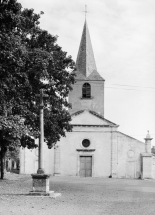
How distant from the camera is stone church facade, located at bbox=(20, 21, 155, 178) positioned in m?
40.0

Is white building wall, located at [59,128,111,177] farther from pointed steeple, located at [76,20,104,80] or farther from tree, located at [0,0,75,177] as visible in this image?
tree, located at [0,0,75,177]

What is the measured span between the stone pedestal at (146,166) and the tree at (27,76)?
14.4 meters

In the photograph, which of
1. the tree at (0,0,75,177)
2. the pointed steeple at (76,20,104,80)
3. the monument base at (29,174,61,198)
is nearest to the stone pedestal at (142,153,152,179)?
the pointed steeple at (76,20,104,80)

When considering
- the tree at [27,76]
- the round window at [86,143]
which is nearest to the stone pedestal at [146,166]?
the round window at [86,143]

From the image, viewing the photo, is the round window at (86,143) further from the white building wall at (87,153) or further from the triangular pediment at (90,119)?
the triangular pediment at (90,119)

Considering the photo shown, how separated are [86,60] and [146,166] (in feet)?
45.7

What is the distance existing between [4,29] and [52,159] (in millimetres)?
23660

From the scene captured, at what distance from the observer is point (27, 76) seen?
21500mm

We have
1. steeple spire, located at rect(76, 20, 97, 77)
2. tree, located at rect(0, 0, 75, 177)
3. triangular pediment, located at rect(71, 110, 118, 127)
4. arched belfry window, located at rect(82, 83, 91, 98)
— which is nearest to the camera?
tree, located at rect(0, 0, 75, 177)

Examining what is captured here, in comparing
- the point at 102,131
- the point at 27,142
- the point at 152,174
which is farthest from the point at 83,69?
the point at 27,142

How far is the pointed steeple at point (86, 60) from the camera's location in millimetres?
44062

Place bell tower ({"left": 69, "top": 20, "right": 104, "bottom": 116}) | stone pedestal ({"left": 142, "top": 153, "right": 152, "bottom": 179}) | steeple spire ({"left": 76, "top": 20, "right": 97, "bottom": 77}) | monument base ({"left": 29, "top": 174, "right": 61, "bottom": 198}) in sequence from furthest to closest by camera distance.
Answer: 1. steeple spire ({"left": 76, "top": 20, "right": 97, "bottom": 77})
2. bell tower ({"left": 69, "top": 20, "right": 104, "bottom": 116})
3. stone pedestal ({"left": 142, "top": 153, "right": 152, "bottom": 179})
4. monument base ({"left": 29, "top": 174, "right": 61, "bottom": 198})

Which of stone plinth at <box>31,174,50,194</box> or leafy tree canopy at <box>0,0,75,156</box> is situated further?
leafy tree canopy at <box>0,0,75,156</box>

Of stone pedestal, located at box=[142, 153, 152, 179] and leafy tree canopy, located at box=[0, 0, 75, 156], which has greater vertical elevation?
leafy tree canopy, located at box=[0, 0, 75, 156]
